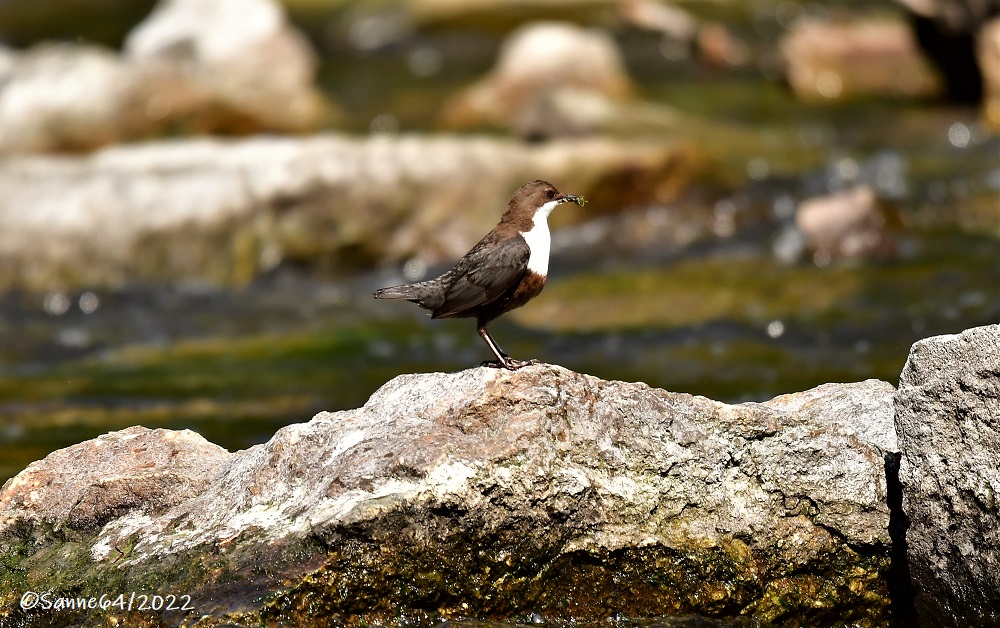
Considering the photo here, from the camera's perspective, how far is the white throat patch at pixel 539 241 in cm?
484

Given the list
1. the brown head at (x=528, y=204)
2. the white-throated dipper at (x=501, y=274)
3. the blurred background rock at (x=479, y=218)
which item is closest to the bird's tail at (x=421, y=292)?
the white-throated dipper at (x=501, y=274)

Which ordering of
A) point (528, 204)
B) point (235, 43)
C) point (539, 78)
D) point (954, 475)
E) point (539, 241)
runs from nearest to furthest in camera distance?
point (954, 475) < point (539, 241) < point (528, 204) < point (539, 78) < point (235, 43)

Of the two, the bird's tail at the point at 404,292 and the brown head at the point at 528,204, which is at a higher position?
the brown head at the point at 528,204

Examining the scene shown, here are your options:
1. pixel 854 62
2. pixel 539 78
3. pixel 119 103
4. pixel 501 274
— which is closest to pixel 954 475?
pixel 501 274

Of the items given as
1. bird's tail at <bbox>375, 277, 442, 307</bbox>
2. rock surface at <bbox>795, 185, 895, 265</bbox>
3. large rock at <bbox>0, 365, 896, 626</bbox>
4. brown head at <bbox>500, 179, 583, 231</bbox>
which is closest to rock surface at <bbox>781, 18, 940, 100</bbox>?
rock surface at <bbox>795, 185, 895, 265</bbox>

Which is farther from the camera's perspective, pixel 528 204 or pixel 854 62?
pixel 854 62

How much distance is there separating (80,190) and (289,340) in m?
3.47

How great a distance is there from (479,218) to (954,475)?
821 cm

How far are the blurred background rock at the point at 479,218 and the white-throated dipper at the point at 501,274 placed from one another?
7.38ft

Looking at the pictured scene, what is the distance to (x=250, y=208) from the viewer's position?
1121 cm

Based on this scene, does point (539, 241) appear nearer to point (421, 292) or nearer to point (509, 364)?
point (421, 292)

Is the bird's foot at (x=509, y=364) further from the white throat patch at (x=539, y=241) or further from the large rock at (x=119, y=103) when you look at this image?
the large rock at (x=119, y=103)

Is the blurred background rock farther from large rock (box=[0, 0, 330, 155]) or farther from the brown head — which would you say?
the brown head

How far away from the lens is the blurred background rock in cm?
827
